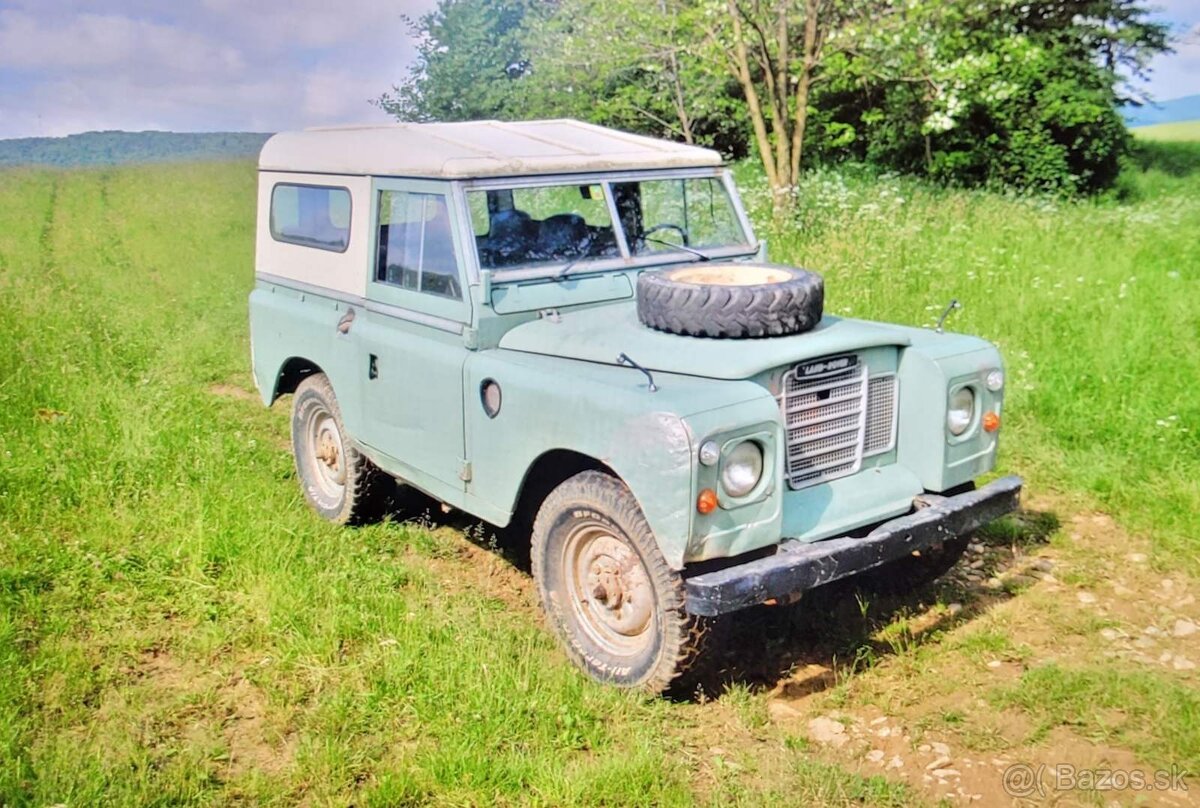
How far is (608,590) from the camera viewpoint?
3.99m

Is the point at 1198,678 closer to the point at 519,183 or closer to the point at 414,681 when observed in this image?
the point at 414,681

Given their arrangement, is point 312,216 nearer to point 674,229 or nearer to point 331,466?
point 331,466

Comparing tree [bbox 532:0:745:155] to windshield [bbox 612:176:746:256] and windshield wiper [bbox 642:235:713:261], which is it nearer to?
windshield [bbox 612:176:746:256]

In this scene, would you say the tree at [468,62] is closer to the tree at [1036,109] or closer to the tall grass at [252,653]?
the tree at [1036,109]

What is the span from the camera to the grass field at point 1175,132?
27.9 metres

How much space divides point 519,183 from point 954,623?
8.68 ft

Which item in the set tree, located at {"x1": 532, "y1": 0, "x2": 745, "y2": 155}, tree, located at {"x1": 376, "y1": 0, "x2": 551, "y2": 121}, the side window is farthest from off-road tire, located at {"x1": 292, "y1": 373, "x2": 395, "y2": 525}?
tree, located at {"x1": 376, "y1": 0, "x2": 551, "y2": 121}

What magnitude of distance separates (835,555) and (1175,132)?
3346 cm

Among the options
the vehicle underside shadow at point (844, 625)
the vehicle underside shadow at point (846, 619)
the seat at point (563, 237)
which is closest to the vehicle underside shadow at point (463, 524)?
the vehicle underside shadow at point (846, 619)

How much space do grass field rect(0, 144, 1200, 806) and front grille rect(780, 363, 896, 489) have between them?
0.76 meters

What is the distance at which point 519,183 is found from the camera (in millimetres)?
4621

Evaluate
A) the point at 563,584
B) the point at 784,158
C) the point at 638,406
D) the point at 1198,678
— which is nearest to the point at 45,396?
the point at 563,584

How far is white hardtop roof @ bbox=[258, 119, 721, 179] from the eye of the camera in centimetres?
462

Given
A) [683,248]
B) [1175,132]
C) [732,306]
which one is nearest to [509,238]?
[683,248]
